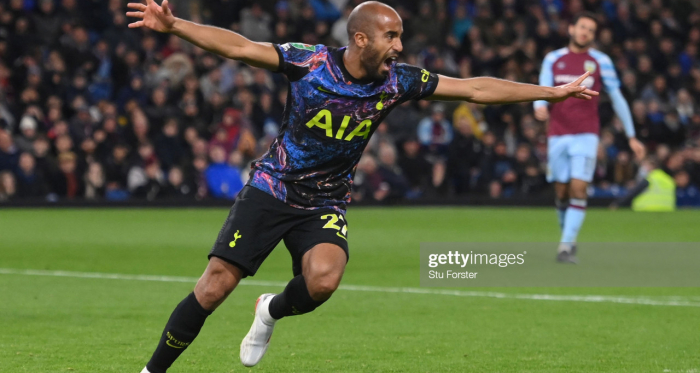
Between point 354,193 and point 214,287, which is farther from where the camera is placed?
point 354,193

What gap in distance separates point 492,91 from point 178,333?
2219 millimetres

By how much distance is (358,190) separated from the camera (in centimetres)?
2077

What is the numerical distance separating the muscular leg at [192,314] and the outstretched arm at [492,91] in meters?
1.55

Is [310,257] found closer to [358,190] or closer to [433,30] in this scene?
[358,190]

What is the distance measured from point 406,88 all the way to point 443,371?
1617mm

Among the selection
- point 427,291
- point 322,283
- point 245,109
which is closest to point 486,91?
point 322,283

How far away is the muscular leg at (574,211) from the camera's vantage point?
38.7 ft

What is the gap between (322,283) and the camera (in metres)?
5.69

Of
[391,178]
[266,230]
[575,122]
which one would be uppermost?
[266,230]

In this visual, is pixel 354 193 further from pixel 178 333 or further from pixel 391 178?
pixel 178 333

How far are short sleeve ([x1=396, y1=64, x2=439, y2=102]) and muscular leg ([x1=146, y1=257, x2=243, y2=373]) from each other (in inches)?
53.8

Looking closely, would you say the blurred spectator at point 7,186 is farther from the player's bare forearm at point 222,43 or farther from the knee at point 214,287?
the player's bare forearm at point 222,43

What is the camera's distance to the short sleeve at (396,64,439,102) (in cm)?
596

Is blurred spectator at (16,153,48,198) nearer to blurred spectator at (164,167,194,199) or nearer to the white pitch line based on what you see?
blurred spectator at (164,167,194,199)
